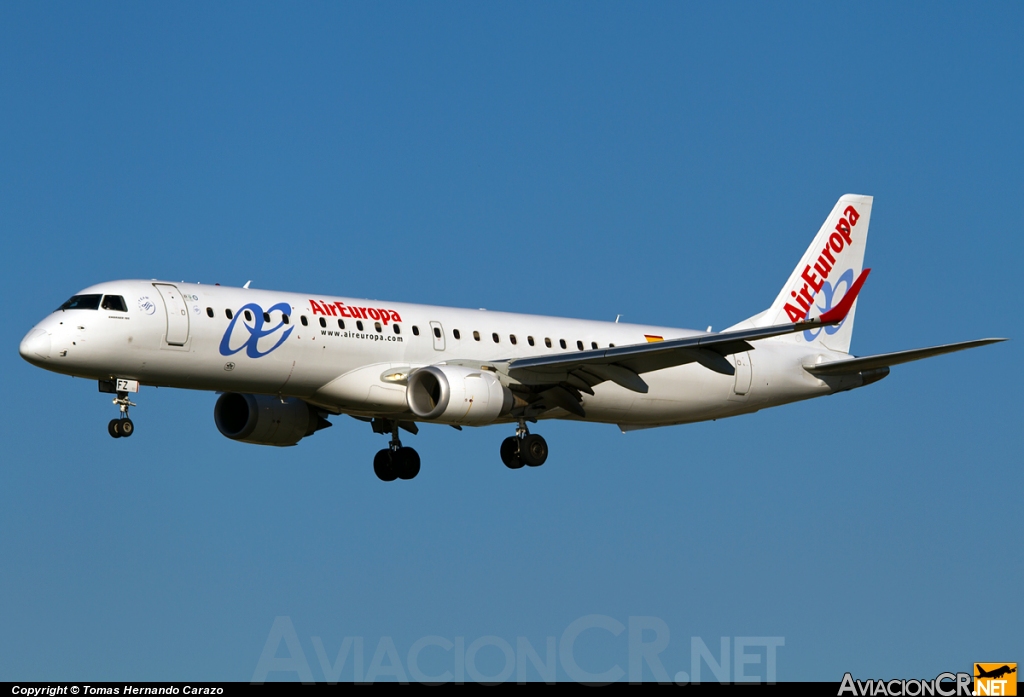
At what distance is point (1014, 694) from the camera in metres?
32.1

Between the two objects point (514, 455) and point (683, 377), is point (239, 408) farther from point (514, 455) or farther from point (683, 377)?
point (683, 377)

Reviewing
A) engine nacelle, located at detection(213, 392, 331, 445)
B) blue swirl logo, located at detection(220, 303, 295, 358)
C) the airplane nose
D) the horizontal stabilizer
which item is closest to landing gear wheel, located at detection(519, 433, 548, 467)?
engine nacelle, located at detection(213, 392, 331, 445)

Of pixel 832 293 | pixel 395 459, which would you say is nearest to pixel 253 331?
pixel 395 459

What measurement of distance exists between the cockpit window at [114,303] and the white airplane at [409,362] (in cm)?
4

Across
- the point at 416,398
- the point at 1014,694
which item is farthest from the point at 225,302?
the point at 1014,694

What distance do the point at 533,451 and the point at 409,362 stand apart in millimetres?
4303

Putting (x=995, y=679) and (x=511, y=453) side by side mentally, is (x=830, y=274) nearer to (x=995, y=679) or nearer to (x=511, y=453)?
(x=511, y=453)

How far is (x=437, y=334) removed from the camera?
1698 inches

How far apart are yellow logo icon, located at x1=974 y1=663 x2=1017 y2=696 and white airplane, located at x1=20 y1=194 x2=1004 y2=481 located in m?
8.29

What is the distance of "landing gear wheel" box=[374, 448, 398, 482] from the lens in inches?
1832

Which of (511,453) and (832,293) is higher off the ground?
(832,293)

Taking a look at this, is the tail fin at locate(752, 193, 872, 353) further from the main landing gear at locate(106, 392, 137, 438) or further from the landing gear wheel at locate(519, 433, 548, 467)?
the main landing gear at locate(106, 392, 137, 438)

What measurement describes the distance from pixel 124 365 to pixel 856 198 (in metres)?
25.1

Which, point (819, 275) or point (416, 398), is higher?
point (819, 275)
